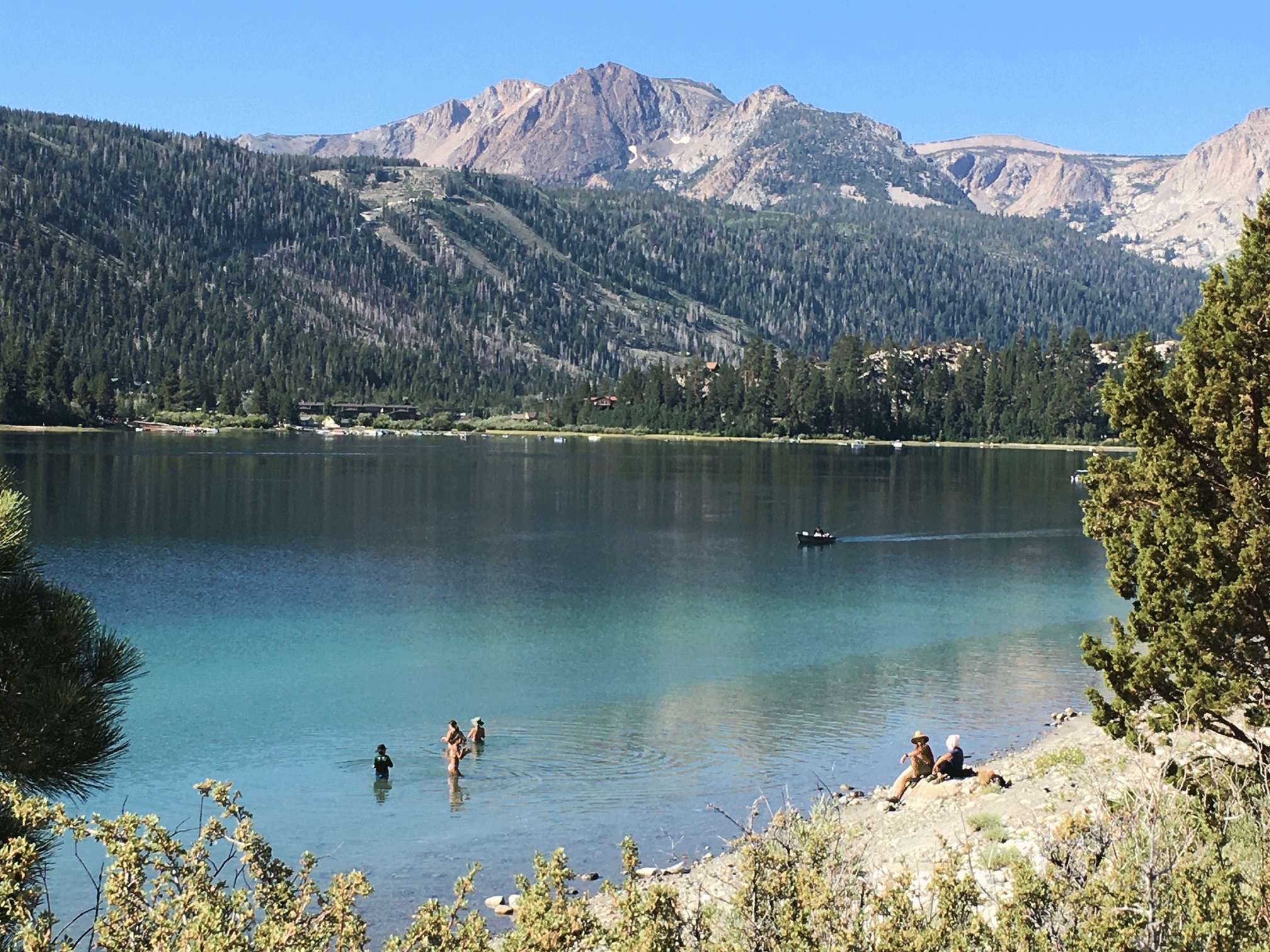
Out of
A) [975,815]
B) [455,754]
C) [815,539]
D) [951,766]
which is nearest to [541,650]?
[455,754]

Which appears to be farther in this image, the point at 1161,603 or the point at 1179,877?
the point at 1161,603

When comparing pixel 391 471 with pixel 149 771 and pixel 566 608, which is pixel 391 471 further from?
pixel 149 771

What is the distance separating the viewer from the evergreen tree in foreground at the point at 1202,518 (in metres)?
16.3

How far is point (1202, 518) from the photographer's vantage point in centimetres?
1684

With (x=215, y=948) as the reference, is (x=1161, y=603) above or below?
above

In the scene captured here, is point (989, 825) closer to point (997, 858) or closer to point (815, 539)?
point (997, 858)

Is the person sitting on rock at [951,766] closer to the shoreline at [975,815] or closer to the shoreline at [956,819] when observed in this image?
the shoreline at [975,815]

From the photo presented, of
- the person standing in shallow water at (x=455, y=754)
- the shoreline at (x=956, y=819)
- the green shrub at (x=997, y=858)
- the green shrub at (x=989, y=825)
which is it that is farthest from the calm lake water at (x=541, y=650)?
the green shrub at (x=997, y=858)

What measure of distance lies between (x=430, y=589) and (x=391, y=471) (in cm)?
7877

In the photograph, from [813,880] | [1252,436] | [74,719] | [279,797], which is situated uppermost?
[1252,436]

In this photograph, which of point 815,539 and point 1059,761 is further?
point 815,539

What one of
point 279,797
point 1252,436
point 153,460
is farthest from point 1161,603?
point 153,460

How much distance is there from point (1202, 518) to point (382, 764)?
64.6 feet

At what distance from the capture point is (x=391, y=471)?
456ft
